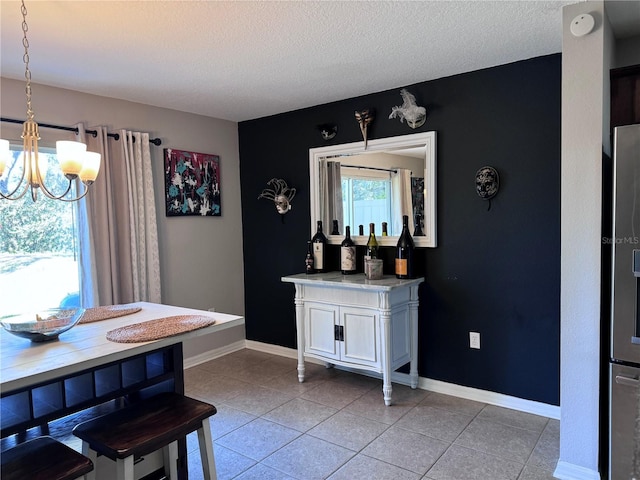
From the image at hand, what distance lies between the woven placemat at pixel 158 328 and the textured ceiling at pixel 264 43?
144cm

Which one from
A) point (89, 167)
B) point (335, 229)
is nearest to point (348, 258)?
point (335, 229)

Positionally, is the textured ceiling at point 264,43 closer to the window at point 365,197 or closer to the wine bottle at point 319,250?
the window at point 365,197

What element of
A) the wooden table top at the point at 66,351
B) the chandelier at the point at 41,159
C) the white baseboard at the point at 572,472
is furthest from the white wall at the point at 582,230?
the chandelier at the point at 41,159

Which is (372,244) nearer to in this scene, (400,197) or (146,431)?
(400,197)

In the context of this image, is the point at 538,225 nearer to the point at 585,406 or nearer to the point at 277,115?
the point at 585,406

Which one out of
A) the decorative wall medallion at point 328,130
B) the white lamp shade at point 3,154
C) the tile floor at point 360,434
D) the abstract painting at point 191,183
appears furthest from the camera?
the abstract painting at point 191,183

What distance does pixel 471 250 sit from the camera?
10.00ft

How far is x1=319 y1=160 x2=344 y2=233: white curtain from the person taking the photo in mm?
3697

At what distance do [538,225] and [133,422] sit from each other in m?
2.54

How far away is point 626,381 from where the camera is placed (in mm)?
1921

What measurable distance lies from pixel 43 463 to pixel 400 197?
270 centimetres

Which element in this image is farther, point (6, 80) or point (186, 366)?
point (186, 366)

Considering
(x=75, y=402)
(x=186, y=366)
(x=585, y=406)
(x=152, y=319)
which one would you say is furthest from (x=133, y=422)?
(x=186, y=366)

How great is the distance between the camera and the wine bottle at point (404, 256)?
3186 mm
